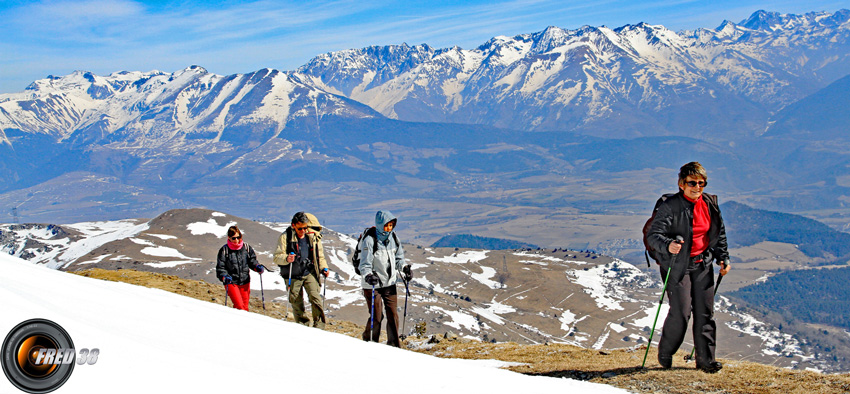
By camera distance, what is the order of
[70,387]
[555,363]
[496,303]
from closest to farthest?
[70,387]
[555,363]
[496,303]

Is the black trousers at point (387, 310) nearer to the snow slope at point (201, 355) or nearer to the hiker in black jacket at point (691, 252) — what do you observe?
the snow slope at point (201, 355)

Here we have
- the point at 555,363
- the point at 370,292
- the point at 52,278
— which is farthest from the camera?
the point at 370,292

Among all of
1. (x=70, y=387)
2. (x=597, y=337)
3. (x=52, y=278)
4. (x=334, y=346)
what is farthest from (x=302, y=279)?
(x=597, y=337)

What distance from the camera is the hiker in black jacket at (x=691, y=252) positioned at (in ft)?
35.9

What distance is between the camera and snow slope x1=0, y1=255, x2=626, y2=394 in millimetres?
6918

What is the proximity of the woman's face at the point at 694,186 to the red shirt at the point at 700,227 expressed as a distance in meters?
0.17

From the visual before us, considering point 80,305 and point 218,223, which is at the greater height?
point 80,305

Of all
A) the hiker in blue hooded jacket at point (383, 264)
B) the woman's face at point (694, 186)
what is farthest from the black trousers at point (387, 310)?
the woman's face at point (694, 186)

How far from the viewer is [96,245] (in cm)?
17175

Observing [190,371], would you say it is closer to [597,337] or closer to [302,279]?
[302,279]

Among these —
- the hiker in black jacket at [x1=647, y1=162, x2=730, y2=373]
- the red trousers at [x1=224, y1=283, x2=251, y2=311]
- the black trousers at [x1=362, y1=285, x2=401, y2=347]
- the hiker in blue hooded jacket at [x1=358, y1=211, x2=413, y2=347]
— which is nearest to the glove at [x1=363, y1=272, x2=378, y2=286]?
the hiker in blue hooded jacket at [x1=358, y1=211, x2=413, y2=347]

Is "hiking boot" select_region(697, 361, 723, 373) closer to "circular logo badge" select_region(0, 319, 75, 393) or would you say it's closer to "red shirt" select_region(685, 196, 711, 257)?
"red shirt" select_region(685, 196, 711, 257)

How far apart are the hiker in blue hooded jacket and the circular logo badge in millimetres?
9139

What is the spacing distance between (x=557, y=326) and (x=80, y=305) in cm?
15401
